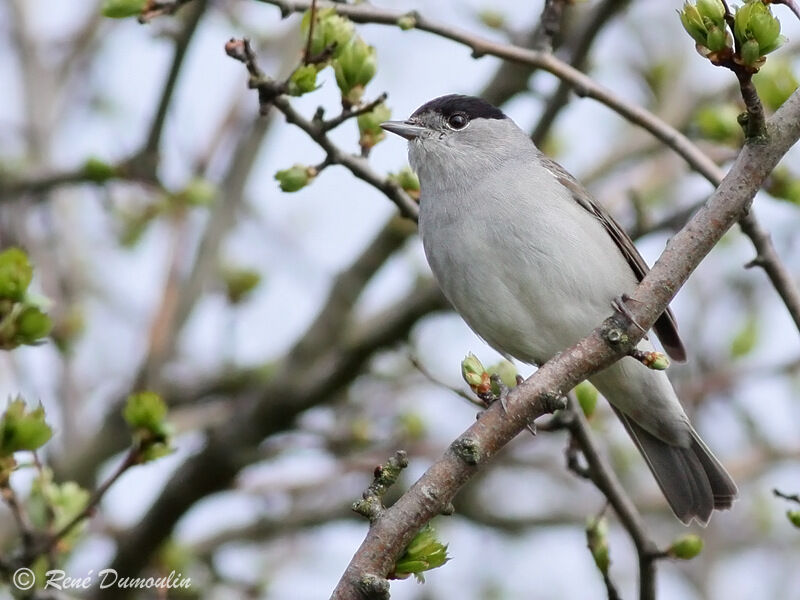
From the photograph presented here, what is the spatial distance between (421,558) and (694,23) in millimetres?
1810

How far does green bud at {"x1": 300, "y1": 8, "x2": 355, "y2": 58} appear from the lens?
388cm

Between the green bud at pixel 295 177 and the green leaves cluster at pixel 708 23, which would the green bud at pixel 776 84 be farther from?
the green bud at pixel 295 177

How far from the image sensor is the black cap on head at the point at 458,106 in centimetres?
586

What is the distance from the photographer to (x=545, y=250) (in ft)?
15.7

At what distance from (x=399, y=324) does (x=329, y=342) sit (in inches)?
18.5

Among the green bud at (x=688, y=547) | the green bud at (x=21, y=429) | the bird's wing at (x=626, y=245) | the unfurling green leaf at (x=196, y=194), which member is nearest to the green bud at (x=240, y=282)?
the unfurling green leaf at (x=196, y=194)

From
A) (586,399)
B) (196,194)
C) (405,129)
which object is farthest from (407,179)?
(196,194)

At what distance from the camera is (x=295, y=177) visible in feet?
13.3

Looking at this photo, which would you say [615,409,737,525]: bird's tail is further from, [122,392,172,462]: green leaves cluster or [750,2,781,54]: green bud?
[750,2,781,54]: green bud

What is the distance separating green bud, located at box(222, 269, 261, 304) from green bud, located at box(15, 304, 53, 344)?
11.3 feet

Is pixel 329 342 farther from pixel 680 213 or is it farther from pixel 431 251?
pixel 680 213

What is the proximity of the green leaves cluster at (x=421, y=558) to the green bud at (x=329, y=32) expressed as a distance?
72.3 inches

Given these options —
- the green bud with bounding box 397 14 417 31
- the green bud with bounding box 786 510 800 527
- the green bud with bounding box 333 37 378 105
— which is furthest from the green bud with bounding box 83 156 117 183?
the green bud with bounding box 786 510 800 527

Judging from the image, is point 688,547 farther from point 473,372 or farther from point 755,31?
point 755,31
